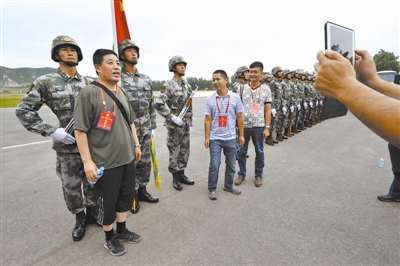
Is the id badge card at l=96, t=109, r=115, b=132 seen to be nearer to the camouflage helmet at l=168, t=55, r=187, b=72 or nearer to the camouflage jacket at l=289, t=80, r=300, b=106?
the camouflage helmet at l=168, t=55, r=187, b=72

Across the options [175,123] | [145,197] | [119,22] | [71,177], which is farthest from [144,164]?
[119,22]

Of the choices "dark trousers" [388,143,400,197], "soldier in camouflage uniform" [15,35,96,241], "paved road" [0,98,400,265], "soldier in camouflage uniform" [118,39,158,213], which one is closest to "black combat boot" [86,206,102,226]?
"soldier in camouflage uniform" [15,35,96,241]

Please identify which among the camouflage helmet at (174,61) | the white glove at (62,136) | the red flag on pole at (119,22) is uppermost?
the red flag on pole at (119,22)

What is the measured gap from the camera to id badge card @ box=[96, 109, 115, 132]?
1961 mm

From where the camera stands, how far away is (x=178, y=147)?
3719 millimetres

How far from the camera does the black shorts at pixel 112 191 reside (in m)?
2.04

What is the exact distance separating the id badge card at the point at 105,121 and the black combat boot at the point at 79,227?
1252 millimetres

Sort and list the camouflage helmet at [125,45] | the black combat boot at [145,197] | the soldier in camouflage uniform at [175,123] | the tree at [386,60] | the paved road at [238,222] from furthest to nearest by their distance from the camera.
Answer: the tree at [386,60] → the soldier in camouflage uniform at [175,123] → the black combat boot at [145,197] → the camouflage helmet at [125,45] → the paved road at [238,222]

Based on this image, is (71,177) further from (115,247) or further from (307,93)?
(307,93)

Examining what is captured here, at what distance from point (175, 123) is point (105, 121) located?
5.30ft

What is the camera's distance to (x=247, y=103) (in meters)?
3.84

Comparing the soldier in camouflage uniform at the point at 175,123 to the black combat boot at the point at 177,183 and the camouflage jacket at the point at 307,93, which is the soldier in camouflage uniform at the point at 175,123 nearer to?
the black combat boot at the point at 177,183

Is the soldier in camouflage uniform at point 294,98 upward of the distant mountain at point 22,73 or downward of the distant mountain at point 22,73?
downward

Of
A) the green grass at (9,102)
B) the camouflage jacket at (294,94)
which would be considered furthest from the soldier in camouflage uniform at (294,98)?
the green grass at (9,102)
